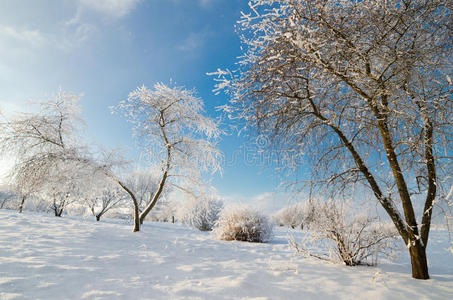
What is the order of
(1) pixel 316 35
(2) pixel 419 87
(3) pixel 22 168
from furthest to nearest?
(3) pixel 22 168 < (2) pixel 419 87 < (1) pixel 316 35

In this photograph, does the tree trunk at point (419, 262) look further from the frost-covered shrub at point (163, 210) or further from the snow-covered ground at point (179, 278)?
the frost-covered shrub at point (163, 210)

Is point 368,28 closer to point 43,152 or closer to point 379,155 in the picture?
point 379,155

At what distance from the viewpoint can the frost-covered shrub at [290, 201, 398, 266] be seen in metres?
4.03

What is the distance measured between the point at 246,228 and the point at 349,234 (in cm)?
488

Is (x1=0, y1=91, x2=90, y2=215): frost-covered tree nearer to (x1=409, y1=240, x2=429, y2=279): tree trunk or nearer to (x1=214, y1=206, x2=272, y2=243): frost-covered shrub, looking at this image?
(x1=214, y1=206, x2=272, y2=243): frost-covered shrub

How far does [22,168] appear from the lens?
7.79m

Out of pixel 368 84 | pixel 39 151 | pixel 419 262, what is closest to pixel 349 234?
pixel 419 262

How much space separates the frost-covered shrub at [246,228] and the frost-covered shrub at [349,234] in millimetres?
4388

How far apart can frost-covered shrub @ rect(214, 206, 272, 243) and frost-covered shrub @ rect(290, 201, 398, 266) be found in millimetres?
4388

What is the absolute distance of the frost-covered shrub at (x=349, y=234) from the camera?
4031 millimetres

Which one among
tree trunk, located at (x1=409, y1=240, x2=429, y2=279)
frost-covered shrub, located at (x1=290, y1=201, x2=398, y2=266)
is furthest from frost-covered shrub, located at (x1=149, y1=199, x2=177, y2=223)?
tree trunk, located at (x1=409, y1=240, x2=429, y2=279)

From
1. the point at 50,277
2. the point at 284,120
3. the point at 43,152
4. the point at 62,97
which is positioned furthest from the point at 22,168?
the point at 284,120

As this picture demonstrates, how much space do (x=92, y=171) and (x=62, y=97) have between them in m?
3.66

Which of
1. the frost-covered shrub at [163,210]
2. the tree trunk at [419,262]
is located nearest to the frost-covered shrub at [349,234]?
the tree trunk at [419,262]
